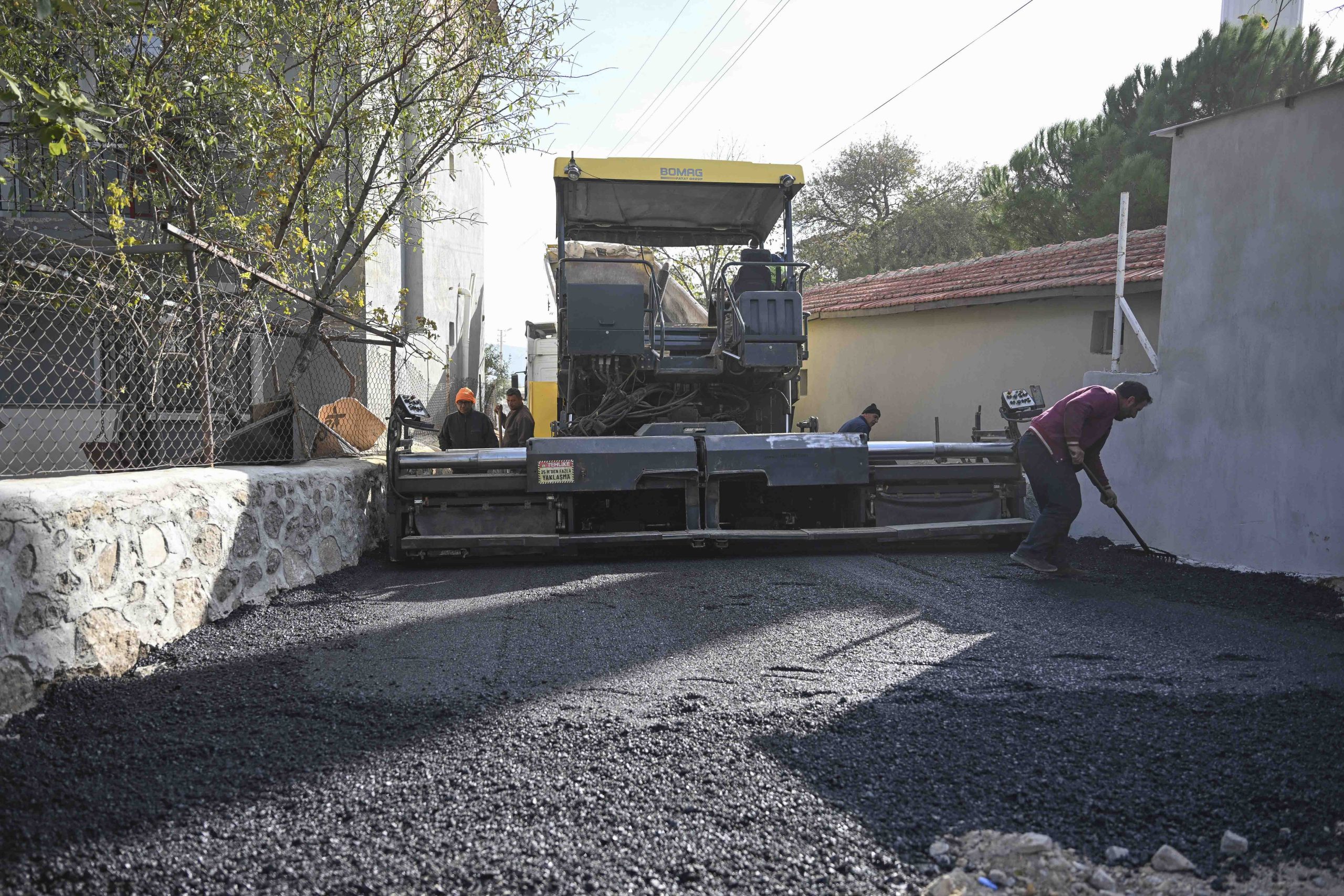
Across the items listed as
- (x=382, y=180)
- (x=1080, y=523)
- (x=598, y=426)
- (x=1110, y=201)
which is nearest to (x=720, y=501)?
(x=598, y=426)

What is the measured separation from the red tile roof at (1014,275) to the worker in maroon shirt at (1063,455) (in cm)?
386

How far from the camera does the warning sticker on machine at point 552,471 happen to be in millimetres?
6660

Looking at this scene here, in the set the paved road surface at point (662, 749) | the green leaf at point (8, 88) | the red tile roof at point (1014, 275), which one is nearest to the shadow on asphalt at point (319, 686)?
the paved road surface at point (662, 749)

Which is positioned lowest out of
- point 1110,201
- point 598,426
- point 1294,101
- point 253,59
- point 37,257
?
point 598,426

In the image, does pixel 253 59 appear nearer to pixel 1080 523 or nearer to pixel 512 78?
pixel 512 78

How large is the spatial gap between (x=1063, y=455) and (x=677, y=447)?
2.53 meters

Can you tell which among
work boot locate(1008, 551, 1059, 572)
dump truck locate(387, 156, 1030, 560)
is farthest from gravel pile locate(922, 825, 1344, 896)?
dump truck locate(387, 156, 1030, 560)

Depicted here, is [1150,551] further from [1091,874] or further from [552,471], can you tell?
[1091,874]

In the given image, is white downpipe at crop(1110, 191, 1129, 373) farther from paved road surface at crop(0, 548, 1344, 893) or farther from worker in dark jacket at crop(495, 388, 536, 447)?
worker in dark jacket at crop(495, 388, 536, 447)

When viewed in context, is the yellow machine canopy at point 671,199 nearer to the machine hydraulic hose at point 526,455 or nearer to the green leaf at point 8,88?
the machine hydraulic hose at point 526,455

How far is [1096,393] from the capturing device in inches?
252

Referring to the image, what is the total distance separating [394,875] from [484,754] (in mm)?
742

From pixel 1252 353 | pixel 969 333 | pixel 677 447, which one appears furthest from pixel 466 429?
pixel 969 333

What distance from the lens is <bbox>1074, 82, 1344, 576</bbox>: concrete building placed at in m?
6.71
